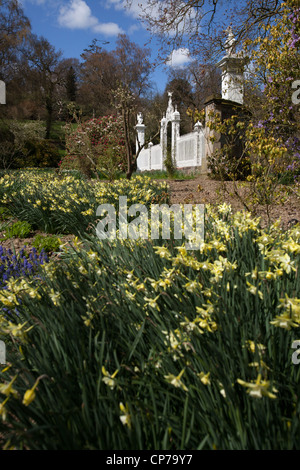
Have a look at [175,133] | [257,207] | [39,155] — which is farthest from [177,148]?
[39,155]

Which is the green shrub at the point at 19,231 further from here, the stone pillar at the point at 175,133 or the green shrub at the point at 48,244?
the stone pillar at the point at 175,133

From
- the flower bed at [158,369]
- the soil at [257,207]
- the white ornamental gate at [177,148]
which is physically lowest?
the flower bed at [158,369]

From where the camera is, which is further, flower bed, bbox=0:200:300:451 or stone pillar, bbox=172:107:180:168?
stone pillar, bbox=172:107:180:168

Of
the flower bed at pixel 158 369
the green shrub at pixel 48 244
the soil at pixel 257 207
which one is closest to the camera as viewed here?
the flower bed at pixel 158 369

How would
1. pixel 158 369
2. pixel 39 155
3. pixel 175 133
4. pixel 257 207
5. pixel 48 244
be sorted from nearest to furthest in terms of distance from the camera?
pixel 158 369, pixel 48 244, pixel 257 207, pixel 175 133, pixel 39 155

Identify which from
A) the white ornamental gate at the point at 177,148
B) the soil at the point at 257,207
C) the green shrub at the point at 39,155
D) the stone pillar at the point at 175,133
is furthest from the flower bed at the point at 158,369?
the green shrub at the point at 39,155

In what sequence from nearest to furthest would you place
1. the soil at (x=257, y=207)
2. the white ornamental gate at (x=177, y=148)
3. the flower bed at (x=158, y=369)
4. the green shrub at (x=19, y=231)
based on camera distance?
1. the flower bed at (x=158, y=369)
2. the soil at (x=257, y=207)
3. the green shrub at (x=19, y=231)
4. the white ornamental gate at (x=177, y=148)

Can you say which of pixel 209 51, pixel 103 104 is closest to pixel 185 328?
pixel 209 51

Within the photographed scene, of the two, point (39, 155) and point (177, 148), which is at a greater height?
point (39, 155)

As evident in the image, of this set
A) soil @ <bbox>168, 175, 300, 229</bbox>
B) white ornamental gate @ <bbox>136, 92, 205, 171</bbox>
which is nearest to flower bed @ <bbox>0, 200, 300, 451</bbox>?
soil @ <bbox>168, 175, 300, 229</bbox>

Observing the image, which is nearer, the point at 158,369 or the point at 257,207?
the point at 158,369

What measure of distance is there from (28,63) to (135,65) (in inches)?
452

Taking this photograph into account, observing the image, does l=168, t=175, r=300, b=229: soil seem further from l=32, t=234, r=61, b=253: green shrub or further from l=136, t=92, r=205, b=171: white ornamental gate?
l=136, t=92, r=205, b=171: white ornamental gate

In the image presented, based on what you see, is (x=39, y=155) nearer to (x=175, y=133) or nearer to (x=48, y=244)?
(x=175, y=133)
